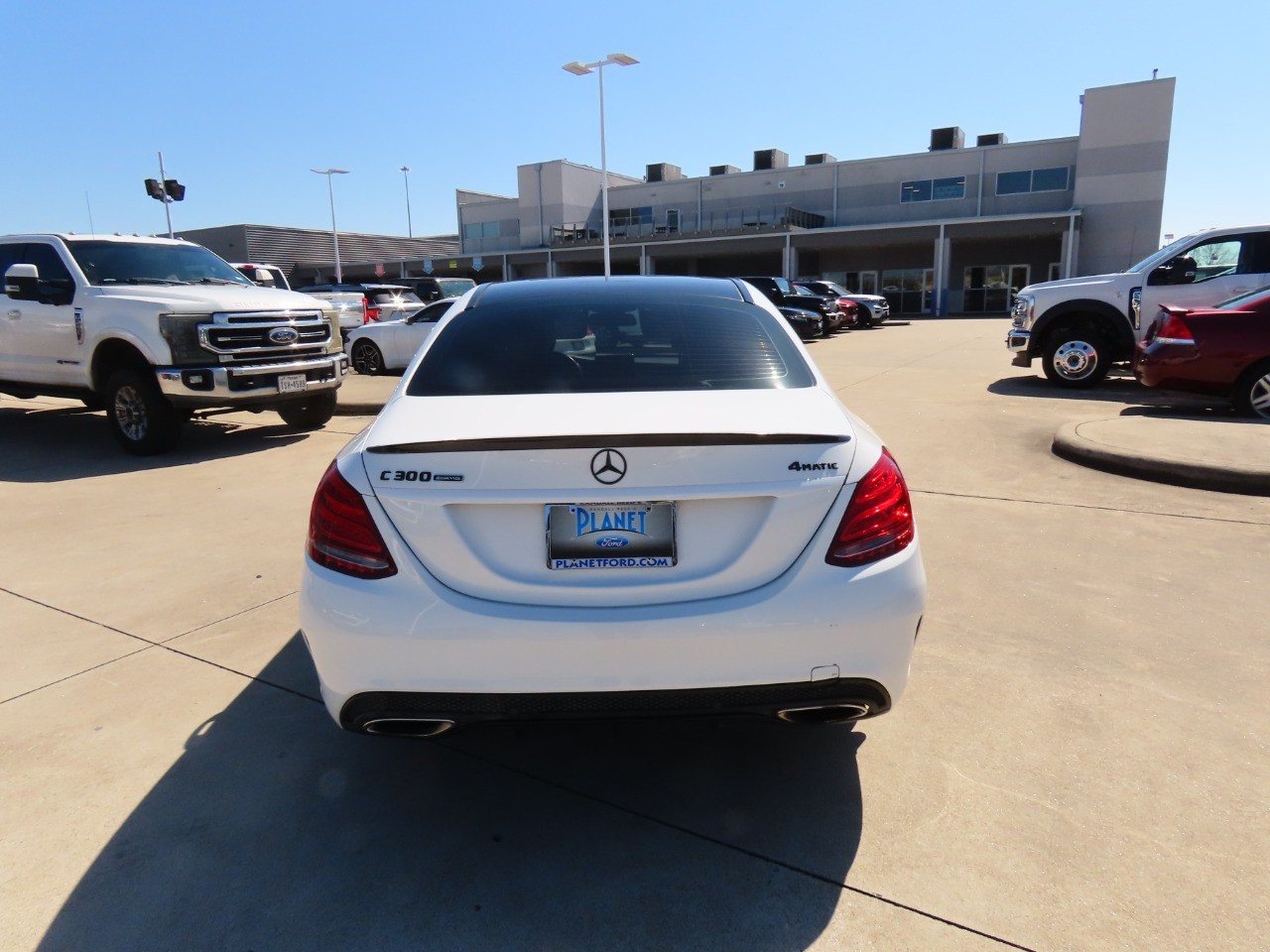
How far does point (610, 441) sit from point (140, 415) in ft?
25.4

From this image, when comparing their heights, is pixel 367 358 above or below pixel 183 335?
below

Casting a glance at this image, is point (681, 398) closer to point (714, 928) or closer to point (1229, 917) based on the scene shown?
point (714, 928)

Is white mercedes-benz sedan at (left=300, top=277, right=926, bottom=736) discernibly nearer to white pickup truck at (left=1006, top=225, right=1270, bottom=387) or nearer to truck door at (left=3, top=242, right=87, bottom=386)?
truck door at (left=3, top=242, right=87, bottom=386)

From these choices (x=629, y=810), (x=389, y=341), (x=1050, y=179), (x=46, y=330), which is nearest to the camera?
(x=629, y=810)

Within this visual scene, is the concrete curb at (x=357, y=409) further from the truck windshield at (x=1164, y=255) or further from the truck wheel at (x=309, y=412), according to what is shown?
the truck windshield at (x=1164, y=255)

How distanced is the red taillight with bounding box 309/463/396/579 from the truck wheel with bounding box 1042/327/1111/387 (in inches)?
463

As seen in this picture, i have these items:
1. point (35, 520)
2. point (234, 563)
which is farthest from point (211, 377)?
point (234, 563)

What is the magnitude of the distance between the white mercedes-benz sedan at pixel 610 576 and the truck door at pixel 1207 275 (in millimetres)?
10488

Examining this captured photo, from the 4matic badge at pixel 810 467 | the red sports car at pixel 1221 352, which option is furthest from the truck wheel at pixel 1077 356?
the 4matic badge at pixel 810 467

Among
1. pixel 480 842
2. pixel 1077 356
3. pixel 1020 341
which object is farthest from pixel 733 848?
pixel 1020 341

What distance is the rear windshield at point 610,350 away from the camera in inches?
114

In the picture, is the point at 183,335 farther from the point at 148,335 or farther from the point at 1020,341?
the point at 1020,341

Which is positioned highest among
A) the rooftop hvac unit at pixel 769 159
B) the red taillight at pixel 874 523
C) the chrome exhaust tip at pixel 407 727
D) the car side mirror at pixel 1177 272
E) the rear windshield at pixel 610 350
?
the rooftop hvac unit at pixel 769 159

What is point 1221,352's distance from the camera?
870cm
